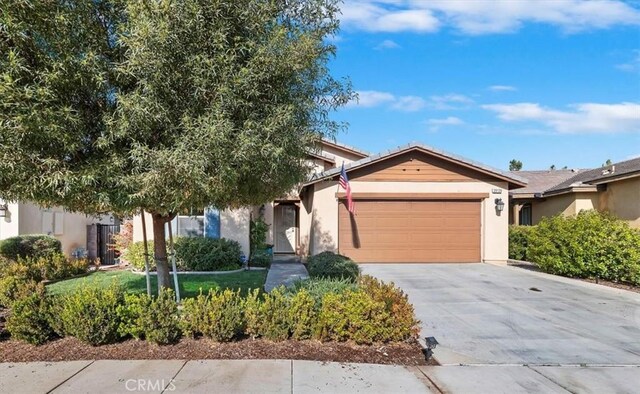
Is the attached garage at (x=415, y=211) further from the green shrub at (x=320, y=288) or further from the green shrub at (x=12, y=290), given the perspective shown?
the green shrub at (x=12, y=290)

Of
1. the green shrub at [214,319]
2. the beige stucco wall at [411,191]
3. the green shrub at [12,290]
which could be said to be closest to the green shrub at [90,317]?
the green shrub at [214,319]

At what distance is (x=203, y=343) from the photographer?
603 centimetres

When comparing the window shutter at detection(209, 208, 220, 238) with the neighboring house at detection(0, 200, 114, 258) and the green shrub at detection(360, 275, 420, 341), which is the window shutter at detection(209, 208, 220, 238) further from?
the green shrub at detection(360, 275, 420, 341)

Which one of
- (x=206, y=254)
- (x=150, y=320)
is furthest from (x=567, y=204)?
(x=150, y=320)

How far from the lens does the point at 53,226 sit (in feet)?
52.7

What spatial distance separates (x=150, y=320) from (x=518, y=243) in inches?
632

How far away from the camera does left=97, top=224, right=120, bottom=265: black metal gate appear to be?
16.7 meters

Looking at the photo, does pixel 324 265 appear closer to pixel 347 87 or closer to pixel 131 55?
pixel 347 87

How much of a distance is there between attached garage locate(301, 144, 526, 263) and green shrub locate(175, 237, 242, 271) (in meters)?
3.20

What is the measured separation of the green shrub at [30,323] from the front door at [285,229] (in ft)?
49.3

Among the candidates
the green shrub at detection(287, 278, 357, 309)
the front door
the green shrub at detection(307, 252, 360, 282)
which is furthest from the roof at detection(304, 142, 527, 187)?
the green shrub at detection(287, 278, 357, 309)

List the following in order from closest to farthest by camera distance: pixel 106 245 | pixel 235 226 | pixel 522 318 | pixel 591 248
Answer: pixel 522 318
pixel 591 248
pixel 235 226
pixel 106 245

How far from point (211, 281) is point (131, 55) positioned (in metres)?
7.27
